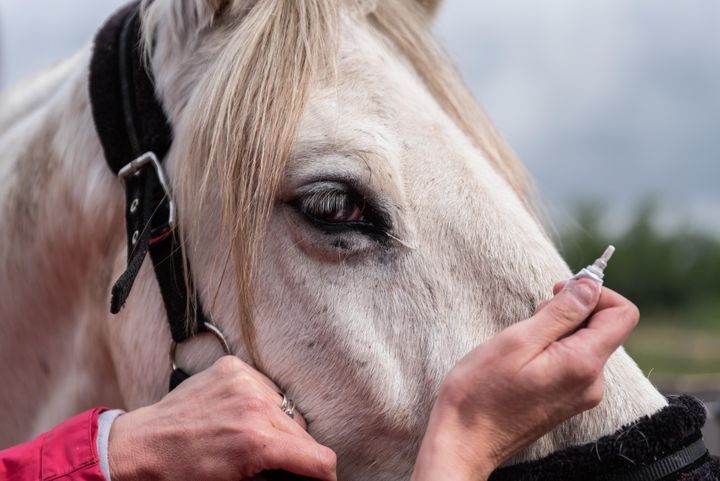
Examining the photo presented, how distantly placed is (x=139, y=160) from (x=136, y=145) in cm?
6

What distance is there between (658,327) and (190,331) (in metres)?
36.9

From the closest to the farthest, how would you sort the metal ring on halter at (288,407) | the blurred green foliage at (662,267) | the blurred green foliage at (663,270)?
1. the metal ring on halter at (288,407)
2. the blurred green foliage at (663,270)
3. the blurred green foliage at (662,267)

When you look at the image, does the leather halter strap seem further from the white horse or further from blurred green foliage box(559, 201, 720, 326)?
blurred green foliage box(559, 201, 720, 326)

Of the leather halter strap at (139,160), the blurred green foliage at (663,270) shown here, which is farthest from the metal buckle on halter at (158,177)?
the blurred green foliage at (663,270)

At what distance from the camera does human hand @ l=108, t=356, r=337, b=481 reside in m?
1.41

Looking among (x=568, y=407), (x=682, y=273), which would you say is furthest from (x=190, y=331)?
(x=682, y=273)

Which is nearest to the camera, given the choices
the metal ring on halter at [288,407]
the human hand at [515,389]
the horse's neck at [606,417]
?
the human hand at [515,389]

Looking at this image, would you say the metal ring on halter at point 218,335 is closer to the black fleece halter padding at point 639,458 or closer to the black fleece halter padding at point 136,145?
the black fleece halter padding at point 136,145

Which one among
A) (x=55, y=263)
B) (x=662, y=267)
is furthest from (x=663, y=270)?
(x=55, y=263)

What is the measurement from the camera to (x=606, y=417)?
54.9 inches

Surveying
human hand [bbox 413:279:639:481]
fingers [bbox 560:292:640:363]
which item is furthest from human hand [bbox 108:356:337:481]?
fingers [bbox 560:292:640:363]

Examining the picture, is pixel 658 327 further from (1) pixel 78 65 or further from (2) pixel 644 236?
(1) pixel 78 65

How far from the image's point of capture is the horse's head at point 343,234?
148 centimetres

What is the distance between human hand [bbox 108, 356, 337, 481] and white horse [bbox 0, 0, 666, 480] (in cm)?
→ 9
